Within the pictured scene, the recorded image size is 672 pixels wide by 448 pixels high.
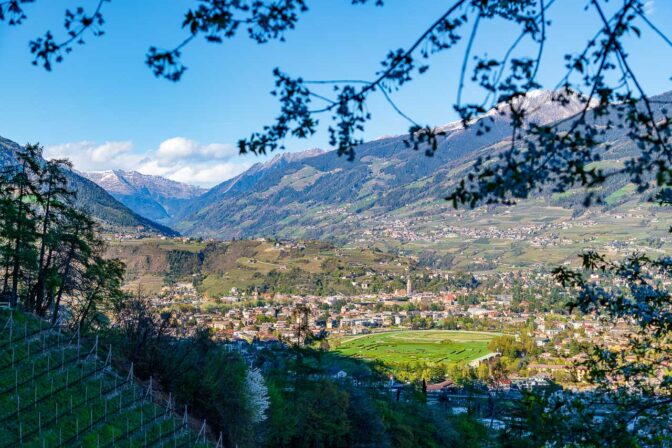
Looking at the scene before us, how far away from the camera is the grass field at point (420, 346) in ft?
225

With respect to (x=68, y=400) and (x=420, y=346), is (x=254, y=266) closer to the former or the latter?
(x=420, y=346)

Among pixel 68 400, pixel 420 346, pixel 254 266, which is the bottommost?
pixel 420 346

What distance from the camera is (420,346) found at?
76.5 m

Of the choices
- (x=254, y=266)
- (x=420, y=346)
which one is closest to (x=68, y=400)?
(x=420, y=346)

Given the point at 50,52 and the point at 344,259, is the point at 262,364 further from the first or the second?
the point at 344,259

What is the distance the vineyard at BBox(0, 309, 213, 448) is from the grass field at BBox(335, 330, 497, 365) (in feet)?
165

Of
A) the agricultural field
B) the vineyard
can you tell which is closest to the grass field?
the agricultural field

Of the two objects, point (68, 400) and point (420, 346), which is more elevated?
point (68, 400)

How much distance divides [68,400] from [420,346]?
65.7 meters

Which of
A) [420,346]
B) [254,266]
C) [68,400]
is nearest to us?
[68,400]

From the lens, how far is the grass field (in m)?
→ 68.4

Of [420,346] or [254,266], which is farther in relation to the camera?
[254,266]

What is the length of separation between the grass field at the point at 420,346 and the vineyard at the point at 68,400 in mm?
50141

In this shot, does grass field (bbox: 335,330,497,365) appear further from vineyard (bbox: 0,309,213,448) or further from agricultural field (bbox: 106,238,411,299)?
vineyard (bbox: 0,309,213,448)
